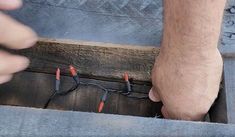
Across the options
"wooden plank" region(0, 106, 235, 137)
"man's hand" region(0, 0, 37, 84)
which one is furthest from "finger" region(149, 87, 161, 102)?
"man's hand" region(0, 0, 37, 84)

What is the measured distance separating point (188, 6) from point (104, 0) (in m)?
0.44

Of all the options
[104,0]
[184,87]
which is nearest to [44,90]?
[104,0]

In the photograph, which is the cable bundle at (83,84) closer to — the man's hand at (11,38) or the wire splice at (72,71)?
the wire splice at (72,71)

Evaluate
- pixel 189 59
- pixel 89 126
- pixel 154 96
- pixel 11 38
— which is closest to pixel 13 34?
→ pixel 11 38

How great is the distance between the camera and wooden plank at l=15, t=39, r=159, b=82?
1216 millimetres

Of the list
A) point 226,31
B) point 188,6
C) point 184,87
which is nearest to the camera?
point 188,6

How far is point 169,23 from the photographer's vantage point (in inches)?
38.1

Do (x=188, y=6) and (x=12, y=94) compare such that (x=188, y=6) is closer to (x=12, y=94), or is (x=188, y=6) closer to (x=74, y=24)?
(x=74, y=24)

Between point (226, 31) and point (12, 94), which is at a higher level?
point (226, 31)

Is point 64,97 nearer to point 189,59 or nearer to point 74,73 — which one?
point 74,73

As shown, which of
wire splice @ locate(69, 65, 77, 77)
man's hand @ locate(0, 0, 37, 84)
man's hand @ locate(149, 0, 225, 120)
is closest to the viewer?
man's hand @ locate(0, 0, 37, 84)

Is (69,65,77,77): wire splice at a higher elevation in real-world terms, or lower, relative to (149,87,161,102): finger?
higher

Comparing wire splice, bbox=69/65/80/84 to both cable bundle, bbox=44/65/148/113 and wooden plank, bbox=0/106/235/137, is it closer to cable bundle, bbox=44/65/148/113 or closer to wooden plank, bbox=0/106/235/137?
cable bundle, bbox=44/65/148/113

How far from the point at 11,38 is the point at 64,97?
1.81 ft
